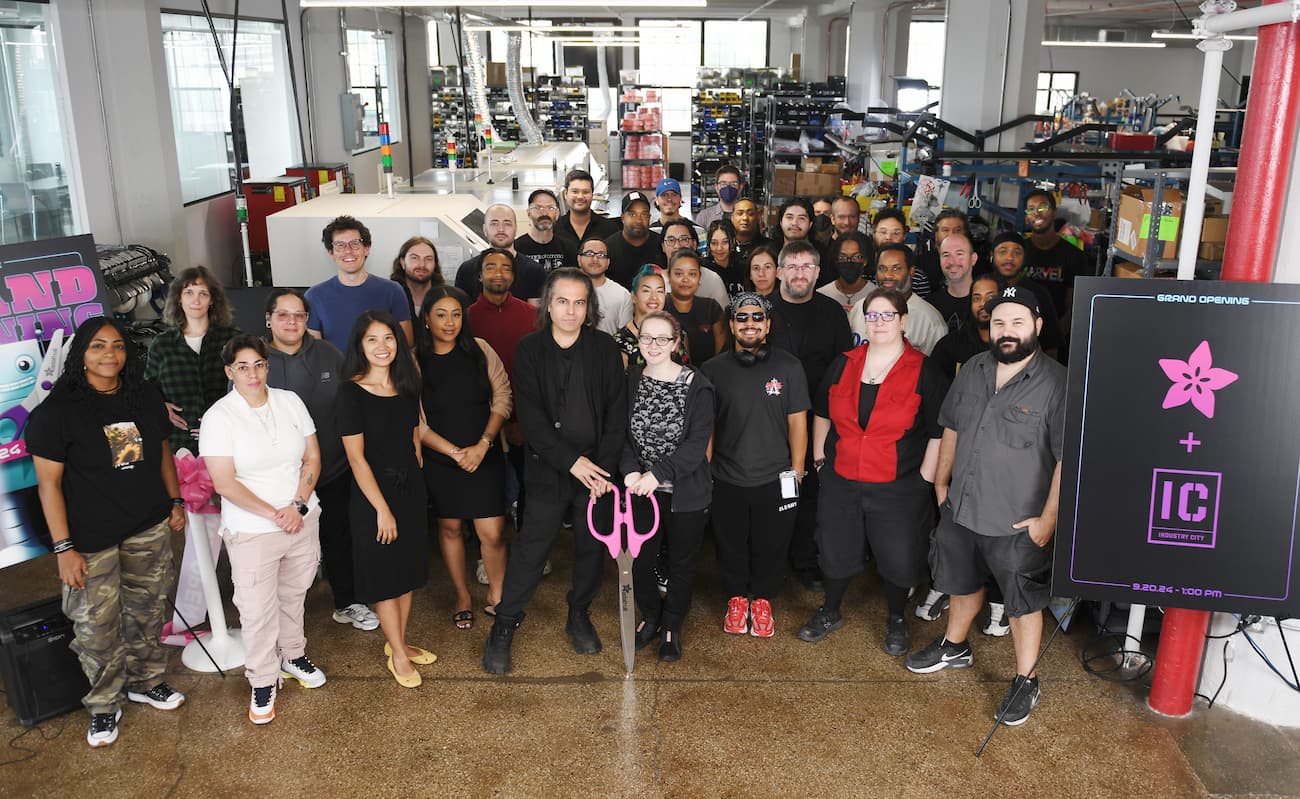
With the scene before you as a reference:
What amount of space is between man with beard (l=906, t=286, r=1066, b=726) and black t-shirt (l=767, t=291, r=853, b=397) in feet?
2.82

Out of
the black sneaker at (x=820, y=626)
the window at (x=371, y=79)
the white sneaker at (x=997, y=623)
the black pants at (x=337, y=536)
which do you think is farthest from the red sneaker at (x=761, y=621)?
the window at (x=371, y=79)

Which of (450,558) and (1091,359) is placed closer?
(1091,359)

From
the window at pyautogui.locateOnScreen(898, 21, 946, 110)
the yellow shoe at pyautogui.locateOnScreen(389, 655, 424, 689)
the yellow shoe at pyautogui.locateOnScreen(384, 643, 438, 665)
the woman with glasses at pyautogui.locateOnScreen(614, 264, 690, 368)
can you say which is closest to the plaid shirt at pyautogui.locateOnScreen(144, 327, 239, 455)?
the yellow shoe at pyautogui.locateOnScreen(384, 643, 438, 665)

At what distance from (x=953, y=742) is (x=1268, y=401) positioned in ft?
5.28

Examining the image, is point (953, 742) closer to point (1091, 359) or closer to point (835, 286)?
point (1091, 359)

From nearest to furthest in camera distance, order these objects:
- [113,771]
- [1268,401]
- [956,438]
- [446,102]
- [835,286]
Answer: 1. [1268,401]
2. [113,771]
3. [956,438]
4. [835,286]
5. [446,102]

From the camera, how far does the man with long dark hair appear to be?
13.1ft

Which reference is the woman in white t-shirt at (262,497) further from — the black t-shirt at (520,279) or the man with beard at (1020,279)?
the man with beard at (1020,279)

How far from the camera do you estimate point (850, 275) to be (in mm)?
5160

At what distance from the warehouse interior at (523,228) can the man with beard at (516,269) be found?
0.62 meters

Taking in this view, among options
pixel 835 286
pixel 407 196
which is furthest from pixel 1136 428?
pixel 407 196

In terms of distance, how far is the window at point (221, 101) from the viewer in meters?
9.70

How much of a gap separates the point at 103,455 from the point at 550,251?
9.97ft

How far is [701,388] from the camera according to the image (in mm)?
4020
